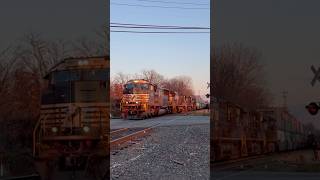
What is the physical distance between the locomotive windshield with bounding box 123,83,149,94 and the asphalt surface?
149 centimetres

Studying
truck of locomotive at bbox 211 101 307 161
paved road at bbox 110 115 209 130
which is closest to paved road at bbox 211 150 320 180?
truck of locomotive at bbox 211 101 307 161

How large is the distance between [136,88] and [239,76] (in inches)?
519

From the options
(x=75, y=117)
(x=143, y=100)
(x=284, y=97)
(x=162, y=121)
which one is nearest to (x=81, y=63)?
(x=75, y=117)

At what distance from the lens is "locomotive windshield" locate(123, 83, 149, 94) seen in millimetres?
23525

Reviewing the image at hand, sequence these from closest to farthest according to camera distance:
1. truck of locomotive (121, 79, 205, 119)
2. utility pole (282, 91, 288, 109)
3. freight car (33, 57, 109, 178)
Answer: freight car (33, 57, 109, 178), utility pole (282, 91, 288, 109), truck of locomotive (121, 79, 205, 119)

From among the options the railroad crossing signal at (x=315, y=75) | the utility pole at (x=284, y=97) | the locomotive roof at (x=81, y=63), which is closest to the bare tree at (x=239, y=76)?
the utility pole at (x=284, y=97)

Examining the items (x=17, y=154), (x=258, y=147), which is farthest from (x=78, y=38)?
(x=258, y=147)

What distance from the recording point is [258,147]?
10.8 meters

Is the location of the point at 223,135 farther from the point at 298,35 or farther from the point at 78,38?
the point at 78,38

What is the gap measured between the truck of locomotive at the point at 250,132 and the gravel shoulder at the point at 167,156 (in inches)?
199

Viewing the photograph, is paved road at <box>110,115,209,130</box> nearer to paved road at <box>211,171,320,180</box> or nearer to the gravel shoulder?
the gravel shoulder

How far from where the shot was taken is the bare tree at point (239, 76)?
412 inches

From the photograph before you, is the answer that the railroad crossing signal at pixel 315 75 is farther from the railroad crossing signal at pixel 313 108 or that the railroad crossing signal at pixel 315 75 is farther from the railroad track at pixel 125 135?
the railroad track at pixel 125 135

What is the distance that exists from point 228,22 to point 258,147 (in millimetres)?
2795
